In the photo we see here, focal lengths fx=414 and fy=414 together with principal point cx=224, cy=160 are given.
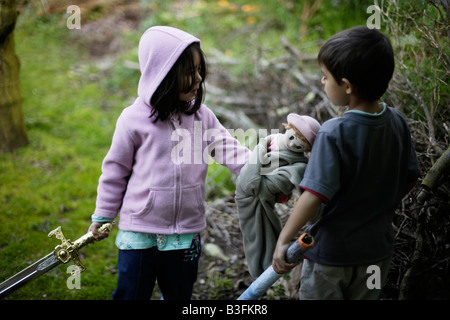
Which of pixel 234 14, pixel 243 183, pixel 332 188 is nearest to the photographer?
pixel 332 188

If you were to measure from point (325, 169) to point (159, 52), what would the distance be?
941 millimetres

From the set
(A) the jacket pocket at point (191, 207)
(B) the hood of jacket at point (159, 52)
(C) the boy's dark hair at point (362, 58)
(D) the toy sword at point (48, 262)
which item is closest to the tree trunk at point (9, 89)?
(B) the hood of jacket at point (159, 52)

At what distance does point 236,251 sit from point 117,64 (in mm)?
4535

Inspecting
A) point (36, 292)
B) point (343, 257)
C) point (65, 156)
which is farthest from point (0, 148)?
point (343, 257)

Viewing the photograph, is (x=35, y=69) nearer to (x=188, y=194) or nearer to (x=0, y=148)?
(x=0, y=148)

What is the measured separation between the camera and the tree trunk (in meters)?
3.75

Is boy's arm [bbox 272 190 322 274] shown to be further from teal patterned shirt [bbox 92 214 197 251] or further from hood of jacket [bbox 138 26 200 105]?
hood of jacket [bbox 138 26 200 105]

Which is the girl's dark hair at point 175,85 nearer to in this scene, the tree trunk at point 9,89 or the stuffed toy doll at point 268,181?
the stuffed toy doll at point 268,181

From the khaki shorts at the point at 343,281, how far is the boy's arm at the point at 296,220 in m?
0.15

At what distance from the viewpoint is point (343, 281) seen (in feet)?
5.79

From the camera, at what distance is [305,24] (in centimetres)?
639

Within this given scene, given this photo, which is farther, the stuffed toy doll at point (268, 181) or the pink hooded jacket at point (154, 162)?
the pink hooded jacket at point (154, 162)

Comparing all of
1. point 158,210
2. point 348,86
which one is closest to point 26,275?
point 158,210

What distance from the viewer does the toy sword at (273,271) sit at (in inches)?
63.9
